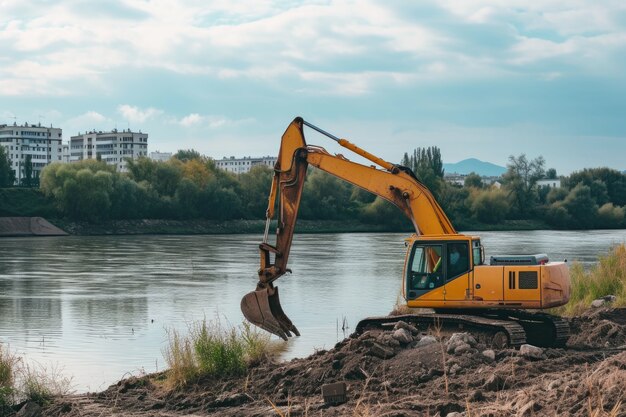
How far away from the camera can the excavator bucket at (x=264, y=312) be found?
17.4 meters

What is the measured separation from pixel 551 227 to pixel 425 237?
110 m

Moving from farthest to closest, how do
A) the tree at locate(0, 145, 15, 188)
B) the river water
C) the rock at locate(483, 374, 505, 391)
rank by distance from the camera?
the tree at locate(0, 145, 15, 188)
the river water
the rock at locate(483, 374, 505, 391)

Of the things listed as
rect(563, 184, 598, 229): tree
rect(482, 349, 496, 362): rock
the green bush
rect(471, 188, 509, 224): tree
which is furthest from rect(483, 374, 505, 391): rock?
rect(563, 184, 598, 229): tree

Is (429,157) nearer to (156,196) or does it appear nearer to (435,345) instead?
(156,196)

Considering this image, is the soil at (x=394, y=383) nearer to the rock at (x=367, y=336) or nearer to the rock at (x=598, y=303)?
the rock at (x=367, y=336)

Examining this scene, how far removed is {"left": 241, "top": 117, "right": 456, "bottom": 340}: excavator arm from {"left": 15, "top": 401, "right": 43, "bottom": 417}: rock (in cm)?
472

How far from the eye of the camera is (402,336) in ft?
51.2

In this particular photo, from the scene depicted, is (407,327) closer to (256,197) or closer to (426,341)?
(426,341)

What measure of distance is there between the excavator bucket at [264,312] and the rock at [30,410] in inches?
184

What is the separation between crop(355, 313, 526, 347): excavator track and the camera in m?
16.0

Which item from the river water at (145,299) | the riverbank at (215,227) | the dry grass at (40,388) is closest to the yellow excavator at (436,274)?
the river water at (145,299)

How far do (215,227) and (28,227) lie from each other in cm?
2008

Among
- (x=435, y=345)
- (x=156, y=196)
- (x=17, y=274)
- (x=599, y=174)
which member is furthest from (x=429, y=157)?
(x=435, y=345)

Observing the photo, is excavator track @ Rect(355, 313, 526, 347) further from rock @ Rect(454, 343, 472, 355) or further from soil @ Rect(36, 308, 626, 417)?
rock @ Rect(454, 343, 472, 355)
